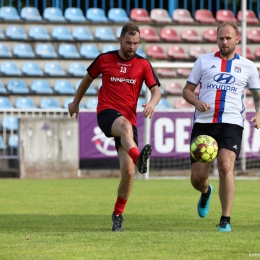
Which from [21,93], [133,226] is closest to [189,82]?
[133,226]

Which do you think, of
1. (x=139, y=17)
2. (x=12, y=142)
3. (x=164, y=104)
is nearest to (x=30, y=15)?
(x=139, y=17)

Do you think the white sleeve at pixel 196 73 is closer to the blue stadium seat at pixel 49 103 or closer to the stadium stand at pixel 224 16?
the blue stadium seat at pixel 49 103

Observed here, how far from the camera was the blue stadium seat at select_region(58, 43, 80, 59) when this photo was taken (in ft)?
77.5

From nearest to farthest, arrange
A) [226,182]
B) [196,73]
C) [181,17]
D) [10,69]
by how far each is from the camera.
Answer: [226,182] → [196,73] → [10,69] → [181,17]

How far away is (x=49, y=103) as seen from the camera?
22.0 meters

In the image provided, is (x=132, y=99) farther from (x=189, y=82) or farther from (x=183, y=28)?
(x=183, y=28)

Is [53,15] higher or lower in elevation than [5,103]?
higher

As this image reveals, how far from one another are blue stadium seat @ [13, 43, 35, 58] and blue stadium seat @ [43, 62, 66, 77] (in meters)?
0.64

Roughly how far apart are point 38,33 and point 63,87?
7.71 ft

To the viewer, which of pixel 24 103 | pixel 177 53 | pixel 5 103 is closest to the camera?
pixel 5 103

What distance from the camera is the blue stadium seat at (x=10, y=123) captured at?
19.1m

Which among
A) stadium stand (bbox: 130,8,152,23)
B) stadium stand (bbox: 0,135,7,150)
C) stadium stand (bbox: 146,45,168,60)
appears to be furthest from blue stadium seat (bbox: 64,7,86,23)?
stadium stand (bbox: 0,135,7,150)

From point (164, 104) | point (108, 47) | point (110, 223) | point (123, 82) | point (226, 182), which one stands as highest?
point (108, 47)

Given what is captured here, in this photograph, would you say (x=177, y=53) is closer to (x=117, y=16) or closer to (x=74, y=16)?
(x=117, y=16)
